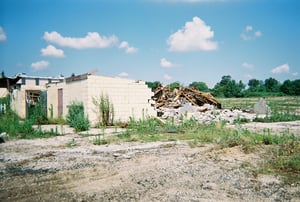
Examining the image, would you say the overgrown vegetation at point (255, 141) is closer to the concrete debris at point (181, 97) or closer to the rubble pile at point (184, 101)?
the rubble pile at point (184, 101)

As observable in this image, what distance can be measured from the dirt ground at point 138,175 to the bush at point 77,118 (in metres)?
4.56

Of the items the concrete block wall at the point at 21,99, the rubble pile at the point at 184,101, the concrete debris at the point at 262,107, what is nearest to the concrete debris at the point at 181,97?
the rubble pile at the point at 184,101

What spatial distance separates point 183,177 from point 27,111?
17.0 m

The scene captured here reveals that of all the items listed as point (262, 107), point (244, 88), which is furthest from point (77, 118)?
point (244, 88)

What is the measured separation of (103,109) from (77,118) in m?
1.95

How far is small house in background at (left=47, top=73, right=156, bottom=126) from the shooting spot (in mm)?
14930

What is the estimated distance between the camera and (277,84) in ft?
301

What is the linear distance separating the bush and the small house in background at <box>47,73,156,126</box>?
0.33 metres

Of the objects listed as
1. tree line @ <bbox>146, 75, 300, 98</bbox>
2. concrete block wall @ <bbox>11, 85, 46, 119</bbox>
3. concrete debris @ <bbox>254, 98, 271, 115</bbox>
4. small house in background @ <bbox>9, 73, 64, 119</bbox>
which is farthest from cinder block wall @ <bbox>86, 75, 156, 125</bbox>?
tree line @ <bbox>146, 75, 300, 98</bbox>

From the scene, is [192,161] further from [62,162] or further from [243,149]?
[62,162]

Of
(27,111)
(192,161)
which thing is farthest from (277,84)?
(192,161)

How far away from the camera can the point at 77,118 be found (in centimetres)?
1361

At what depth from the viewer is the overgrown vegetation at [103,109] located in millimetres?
15147

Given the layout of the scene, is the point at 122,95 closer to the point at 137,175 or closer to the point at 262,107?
the point at 137,175
